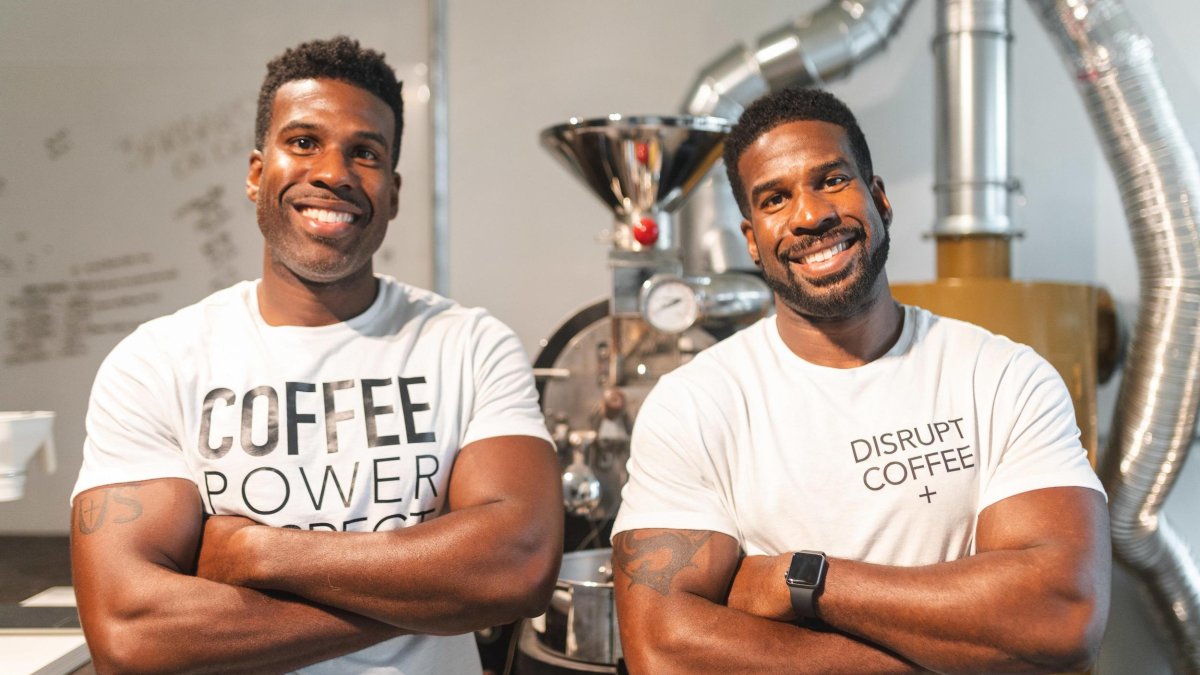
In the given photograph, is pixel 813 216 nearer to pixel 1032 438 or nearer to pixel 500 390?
pixel 1032 438

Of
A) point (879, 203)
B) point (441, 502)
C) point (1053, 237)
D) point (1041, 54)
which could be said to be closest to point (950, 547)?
point (879, 203)

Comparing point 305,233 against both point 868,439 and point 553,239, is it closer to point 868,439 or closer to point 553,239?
point 868,439

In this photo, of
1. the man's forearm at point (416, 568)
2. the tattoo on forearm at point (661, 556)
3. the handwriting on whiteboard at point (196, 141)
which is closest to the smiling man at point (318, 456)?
the man's forearm at point (416, 568)

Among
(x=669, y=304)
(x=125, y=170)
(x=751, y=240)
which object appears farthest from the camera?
(x=125, y=170)

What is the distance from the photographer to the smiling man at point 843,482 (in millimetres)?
1537

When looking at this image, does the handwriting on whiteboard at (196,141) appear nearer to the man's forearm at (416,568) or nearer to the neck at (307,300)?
the neck at (307,300)

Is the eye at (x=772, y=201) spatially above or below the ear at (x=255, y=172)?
below

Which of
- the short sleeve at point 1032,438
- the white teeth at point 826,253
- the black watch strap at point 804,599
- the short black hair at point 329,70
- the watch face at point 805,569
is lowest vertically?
the black watch strap at point 804,599

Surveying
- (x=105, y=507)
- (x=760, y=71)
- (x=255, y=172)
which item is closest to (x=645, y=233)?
(x=760, y=71)

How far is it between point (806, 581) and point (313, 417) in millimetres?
899

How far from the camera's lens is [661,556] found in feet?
5.39

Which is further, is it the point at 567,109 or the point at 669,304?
the point at 567,109

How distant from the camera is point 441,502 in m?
1.80

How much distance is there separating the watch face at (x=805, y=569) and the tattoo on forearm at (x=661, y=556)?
152 millimetres
